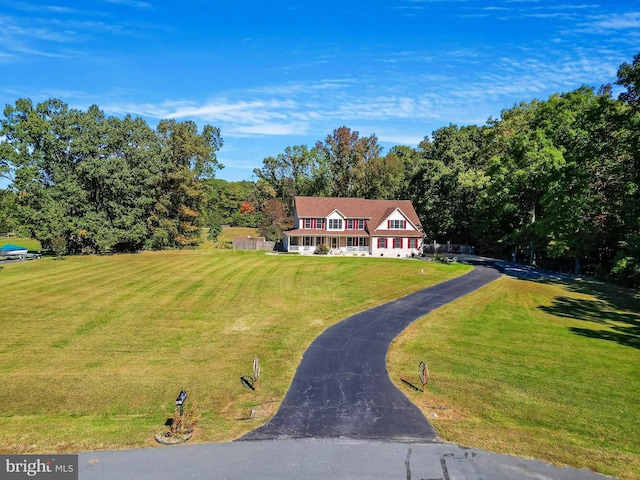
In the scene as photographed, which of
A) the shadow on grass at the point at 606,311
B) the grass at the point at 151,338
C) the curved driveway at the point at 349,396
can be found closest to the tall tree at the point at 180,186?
the grass at the point at 151,338

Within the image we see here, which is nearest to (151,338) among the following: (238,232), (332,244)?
(332,244)

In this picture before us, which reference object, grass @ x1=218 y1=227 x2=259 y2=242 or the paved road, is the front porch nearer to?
grass @ x1=218 y1=227 x2=259 y2=242

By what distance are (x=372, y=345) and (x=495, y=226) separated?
43.1 meters

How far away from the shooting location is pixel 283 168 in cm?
8069

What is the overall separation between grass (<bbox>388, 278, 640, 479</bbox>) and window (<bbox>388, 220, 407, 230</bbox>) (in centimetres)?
2689

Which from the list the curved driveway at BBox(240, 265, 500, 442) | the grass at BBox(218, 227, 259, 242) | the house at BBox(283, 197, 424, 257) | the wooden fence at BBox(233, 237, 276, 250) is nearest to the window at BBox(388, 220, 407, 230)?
the house at BBox(283, 197, 424, 257)

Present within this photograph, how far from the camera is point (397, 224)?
5594 centimetres

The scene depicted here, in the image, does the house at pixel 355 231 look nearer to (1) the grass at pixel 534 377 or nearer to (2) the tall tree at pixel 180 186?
(2) the tall tree at pixel 180 186

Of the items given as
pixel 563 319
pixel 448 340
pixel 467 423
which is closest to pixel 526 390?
pixel 467 423

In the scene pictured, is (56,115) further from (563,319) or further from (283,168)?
(563,319)

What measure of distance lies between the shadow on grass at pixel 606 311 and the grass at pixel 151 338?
10.7m

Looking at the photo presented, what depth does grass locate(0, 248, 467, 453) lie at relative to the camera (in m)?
12.3

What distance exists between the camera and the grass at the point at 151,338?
1227 cm

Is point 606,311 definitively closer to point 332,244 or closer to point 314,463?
point 314,463
